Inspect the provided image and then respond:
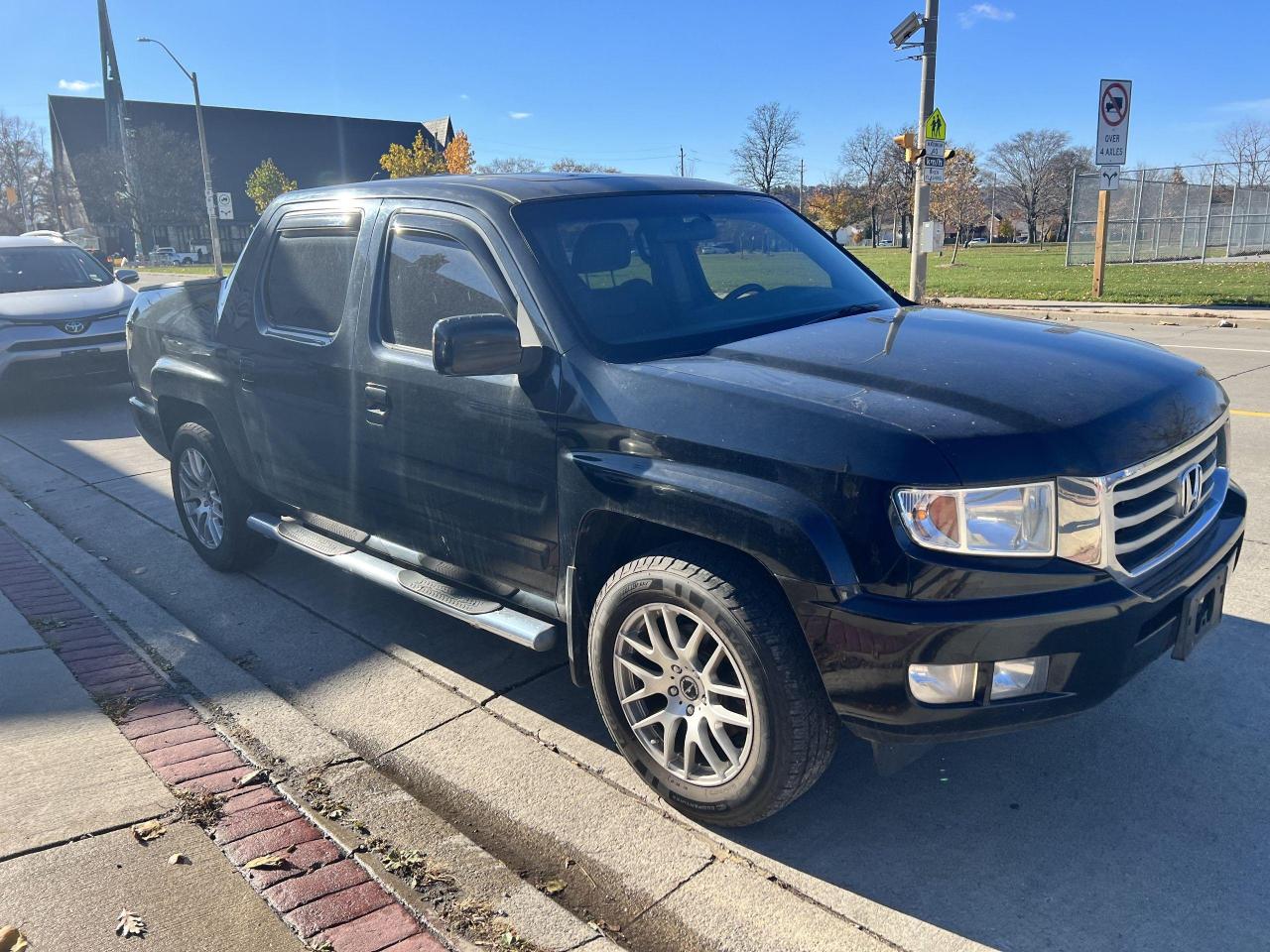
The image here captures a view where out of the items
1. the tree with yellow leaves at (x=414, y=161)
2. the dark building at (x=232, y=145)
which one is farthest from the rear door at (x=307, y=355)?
the dark building at (x=232, y=145)

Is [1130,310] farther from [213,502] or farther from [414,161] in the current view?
[414,161]

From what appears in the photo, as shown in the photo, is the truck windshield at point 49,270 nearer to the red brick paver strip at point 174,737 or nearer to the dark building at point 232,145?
the red brick paver strip at point 174,737

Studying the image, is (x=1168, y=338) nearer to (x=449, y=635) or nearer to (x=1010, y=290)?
(x=1010, y=290)

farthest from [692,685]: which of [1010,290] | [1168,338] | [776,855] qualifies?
[1010,290]

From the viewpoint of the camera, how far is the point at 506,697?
397cm

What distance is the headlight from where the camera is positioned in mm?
2506

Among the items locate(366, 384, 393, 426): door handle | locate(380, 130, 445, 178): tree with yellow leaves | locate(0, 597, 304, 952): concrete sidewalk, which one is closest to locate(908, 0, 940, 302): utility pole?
locate(366, 384, 393, 426): door handle

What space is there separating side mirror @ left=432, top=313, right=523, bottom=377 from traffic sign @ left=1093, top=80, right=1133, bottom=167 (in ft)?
56.9

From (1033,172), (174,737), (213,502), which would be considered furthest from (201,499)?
(1033,172)

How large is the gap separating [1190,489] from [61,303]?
445 inches

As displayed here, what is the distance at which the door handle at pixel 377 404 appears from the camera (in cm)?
382

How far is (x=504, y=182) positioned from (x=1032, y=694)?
2572 millimetres

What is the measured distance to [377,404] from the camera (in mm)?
3861

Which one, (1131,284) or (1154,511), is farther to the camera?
(1131,284)
